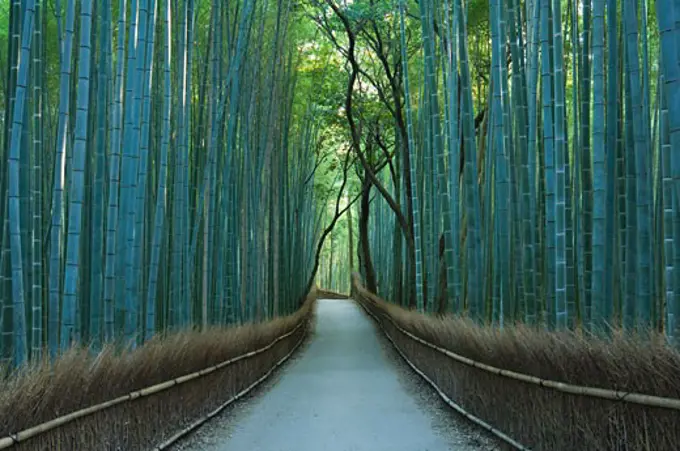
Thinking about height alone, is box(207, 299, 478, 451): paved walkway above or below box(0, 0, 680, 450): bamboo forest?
below

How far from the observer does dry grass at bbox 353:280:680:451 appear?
218 cm

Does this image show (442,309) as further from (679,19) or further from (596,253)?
(679,19)

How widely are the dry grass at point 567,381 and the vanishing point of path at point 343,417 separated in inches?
11.0

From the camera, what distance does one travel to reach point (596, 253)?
341cm

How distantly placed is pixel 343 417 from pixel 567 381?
218 centimetres

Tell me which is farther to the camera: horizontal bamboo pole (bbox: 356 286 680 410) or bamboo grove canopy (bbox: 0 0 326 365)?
bamboo grove canopy (bbox: 0 0 326 365)

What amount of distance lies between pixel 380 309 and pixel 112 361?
9.72 m

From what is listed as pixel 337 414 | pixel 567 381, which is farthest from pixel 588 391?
pixel 337 414

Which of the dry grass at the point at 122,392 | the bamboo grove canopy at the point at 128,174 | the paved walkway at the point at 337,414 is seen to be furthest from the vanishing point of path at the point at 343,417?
the bamboo grove canopy at the point at 128,174

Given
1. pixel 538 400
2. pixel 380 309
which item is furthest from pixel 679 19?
pixel 380 309


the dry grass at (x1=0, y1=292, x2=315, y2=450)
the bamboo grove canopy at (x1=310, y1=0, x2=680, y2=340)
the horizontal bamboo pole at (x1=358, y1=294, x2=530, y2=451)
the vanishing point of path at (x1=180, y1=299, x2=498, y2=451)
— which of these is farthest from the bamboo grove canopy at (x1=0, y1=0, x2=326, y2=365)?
the bamboo grove canopy at (x1=310, y1=0, x2=680, y2=340)

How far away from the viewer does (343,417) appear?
4.84 metres

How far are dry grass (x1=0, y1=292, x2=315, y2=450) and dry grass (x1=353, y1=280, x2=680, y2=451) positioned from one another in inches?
63.3

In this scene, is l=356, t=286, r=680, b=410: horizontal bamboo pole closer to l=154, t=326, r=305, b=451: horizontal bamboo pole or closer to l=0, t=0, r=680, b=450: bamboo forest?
l=0, t=0, r=680, b=450: bamboo forest
